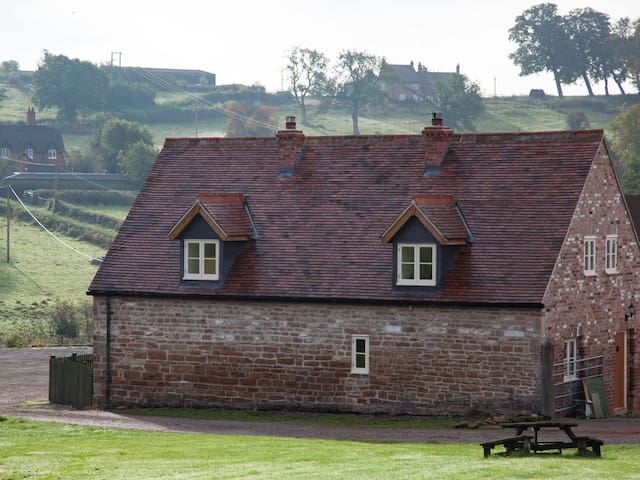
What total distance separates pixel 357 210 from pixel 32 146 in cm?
Answer: 10849

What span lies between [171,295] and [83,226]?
217ft

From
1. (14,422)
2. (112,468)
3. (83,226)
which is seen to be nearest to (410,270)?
(14,422)

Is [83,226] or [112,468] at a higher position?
[83,226]

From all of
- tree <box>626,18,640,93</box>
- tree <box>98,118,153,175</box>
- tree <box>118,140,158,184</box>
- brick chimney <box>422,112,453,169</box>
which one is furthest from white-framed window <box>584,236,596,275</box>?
tree <box>626,18,640,93</box>

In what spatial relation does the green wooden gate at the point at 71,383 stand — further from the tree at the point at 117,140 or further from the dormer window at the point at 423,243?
the tree at the point at 117,140

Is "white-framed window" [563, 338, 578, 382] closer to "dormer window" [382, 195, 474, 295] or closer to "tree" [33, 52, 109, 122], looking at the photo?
"dormer window" [382, 195, 474, 295]

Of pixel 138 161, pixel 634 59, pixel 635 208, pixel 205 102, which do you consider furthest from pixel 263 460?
pixel 205 102

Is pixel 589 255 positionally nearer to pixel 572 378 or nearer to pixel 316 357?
pixel 572 378

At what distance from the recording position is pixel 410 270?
3656cm

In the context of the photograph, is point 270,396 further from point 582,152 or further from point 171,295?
point 582,152

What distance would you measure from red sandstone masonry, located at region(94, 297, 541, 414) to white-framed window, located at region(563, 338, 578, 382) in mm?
2092

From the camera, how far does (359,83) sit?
180 metres

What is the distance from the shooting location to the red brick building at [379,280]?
117 ft

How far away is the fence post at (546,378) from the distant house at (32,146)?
109 metres
